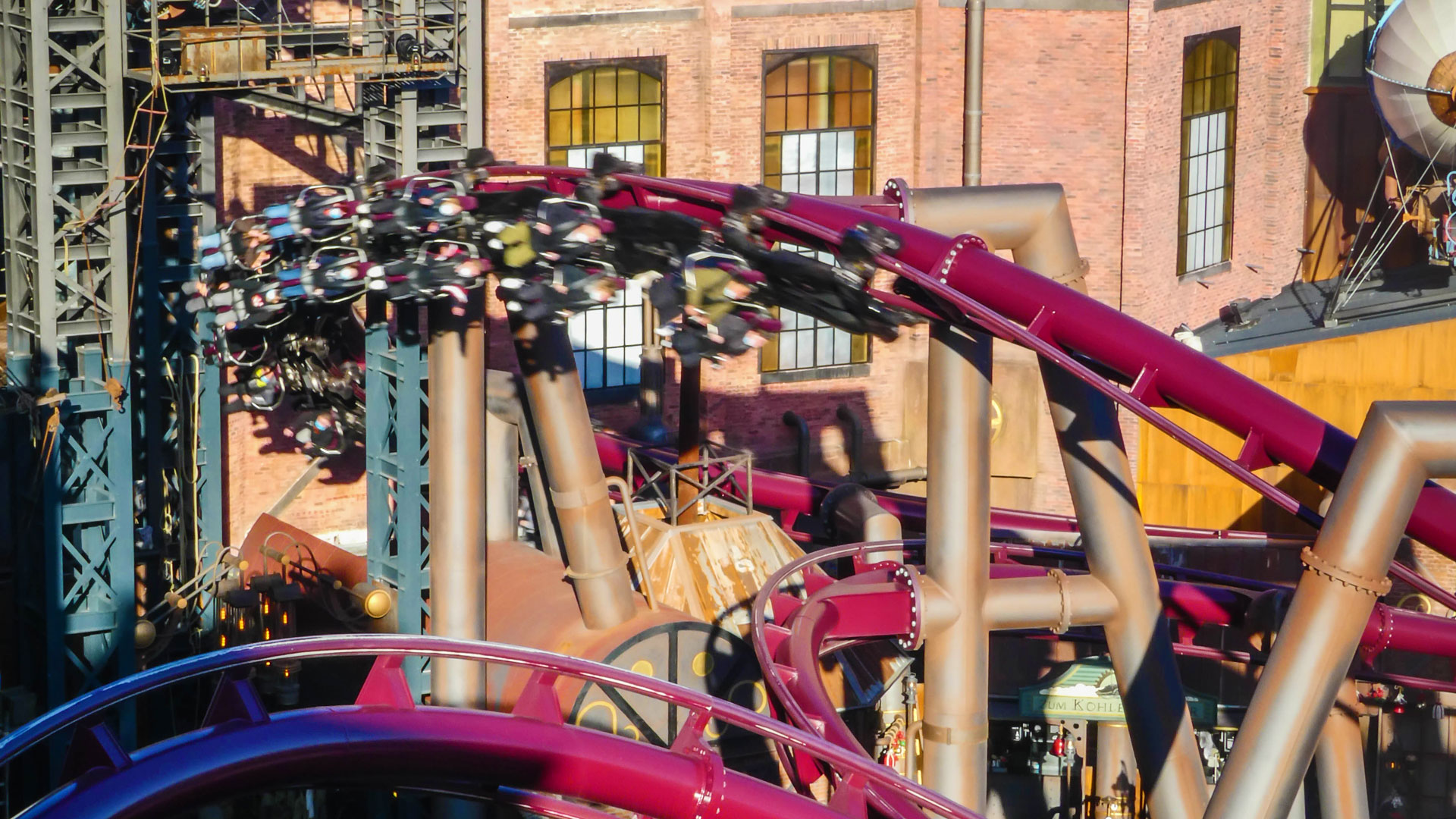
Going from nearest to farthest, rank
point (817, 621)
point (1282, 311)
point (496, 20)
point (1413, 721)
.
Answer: point (817, 621) < point (1413, 721) < point (496, 20) < point (1282, 311)

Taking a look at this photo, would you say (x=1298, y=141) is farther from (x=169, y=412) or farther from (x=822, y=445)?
(x=169, y=412)

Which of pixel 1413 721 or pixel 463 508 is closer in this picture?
pixel 463 508

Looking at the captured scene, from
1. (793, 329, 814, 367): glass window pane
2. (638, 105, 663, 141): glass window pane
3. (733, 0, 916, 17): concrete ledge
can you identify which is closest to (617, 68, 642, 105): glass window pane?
(638, 105, 663, 141): glass window pane

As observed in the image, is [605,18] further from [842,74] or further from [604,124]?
[842,74]

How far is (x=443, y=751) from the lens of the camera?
11.1 meters

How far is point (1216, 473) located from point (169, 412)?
14879mm

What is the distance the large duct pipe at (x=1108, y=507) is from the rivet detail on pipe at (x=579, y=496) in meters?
3.81

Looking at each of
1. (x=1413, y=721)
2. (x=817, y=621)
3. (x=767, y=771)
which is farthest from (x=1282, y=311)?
(x=817, y=621)

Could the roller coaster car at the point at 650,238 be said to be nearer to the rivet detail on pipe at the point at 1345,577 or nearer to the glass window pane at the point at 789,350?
the rivet detail on pipe at the point at 1345,577

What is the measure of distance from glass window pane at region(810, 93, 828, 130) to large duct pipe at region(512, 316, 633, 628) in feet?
38.4

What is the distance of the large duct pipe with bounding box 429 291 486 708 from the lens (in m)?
16.2

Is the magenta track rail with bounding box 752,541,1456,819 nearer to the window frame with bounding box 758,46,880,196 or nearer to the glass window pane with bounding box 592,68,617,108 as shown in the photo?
the glass window pane with bounding box 592,68,617,108

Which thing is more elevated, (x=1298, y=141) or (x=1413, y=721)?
(x=1298, y=141)

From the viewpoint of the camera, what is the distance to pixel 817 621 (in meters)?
15.5
